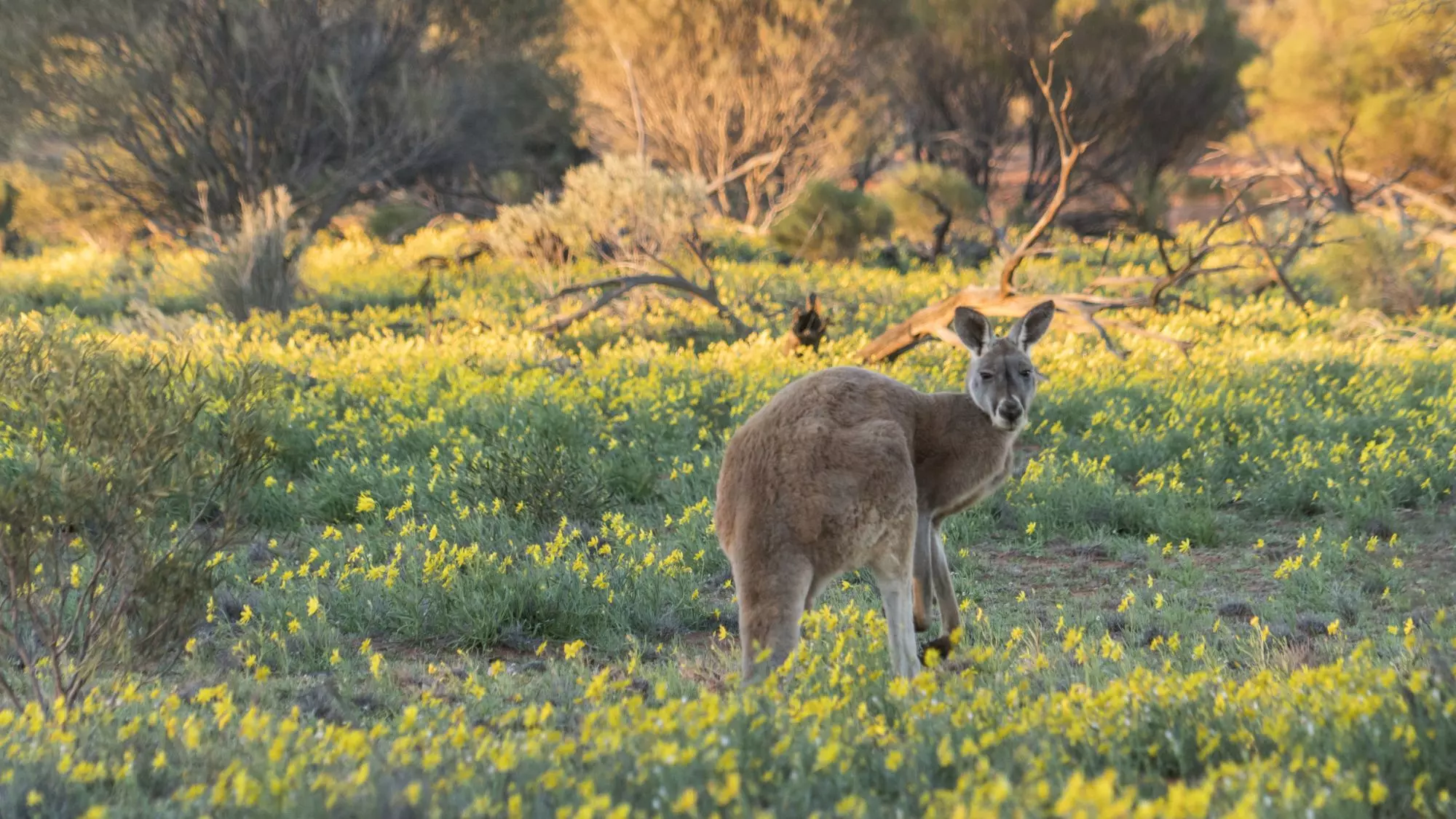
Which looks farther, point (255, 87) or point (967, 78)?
point (967, 78)

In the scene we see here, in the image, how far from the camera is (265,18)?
1656 centimetres

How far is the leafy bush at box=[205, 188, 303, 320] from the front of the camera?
41.5ft

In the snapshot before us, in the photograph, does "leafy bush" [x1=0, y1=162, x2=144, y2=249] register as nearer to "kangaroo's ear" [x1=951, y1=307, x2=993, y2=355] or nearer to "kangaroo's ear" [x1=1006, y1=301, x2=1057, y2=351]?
"kangaroo's ear" [x1=951, y1=307, x2=993, y2=355]

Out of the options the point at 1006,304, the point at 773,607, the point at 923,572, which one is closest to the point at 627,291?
the point at 1006,304

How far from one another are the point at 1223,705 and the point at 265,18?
54.5ft

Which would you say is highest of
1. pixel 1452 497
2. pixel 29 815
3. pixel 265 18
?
pixel 265 18

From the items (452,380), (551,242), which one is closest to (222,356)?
(452,380)

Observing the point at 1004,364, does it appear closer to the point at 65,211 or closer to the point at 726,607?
the point at 726,607

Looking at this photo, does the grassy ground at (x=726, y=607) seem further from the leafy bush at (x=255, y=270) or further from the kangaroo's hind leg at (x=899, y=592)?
the leafy bush at (x=255, y=270)

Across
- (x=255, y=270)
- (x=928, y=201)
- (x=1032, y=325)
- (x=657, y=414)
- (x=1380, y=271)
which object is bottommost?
(x=657, y=414)

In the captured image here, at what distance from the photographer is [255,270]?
1282cm

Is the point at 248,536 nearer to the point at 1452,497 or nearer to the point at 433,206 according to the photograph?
the point at 1452,497

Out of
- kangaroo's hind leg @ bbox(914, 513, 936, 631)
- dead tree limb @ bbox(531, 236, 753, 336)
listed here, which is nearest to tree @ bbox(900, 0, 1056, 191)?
dead tree limb @ bbox(531, 236, 753, 336)

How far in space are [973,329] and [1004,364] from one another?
0.31 m
